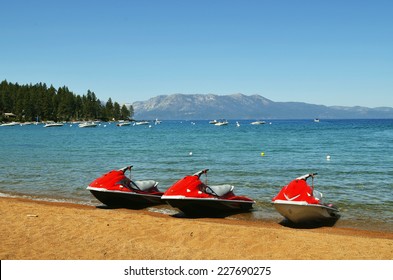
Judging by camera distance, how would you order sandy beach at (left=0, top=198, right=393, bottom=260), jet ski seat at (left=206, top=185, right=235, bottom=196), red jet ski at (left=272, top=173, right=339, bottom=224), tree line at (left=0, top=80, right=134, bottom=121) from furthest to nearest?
tree line at (left=0, top=80, right=134, bottom=121), jet ski seat at (left=206, top=185, right=235, bottom=196), red jet ski at (left=272, top=173, right=339, bottom=224), sandy beach at (left=0, top=198, right=393, bottom=260)

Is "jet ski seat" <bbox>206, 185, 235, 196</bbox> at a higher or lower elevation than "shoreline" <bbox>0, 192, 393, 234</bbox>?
higher

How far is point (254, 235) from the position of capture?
1066 cm

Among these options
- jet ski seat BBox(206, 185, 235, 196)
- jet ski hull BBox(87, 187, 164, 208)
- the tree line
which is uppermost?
the tree line

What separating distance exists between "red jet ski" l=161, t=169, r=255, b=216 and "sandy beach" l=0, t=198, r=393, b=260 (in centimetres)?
94

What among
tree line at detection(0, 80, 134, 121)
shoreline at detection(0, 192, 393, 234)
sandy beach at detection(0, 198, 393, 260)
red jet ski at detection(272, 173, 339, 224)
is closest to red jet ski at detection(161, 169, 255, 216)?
shoreline at detection(0, 192, 393, 234)

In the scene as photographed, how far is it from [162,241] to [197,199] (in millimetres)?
3580

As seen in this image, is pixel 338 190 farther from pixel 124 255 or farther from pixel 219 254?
pixel 124 255

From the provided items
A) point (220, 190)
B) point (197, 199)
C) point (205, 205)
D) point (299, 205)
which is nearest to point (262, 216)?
point (220, 190)

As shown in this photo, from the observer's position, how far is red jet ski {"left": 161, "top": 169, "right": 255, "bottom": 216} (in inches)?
529

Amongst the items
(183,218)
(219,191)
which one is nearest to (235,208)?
(219,191)

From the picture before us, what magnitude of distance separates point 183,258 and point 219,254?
0.85m

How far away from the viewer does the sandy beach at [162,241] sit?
353 inches

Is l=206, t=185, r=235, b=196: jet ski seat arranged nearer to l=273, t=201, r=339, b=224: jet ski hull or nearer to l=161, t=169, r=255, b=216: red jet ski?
l=161, t=169, r=255, b=216: red jet ski

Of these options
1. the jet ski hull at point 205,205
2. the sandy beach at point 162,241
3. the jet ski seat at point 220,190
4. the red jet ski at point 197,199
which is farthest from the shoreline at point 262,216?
the jet ski seat at point 220,190
